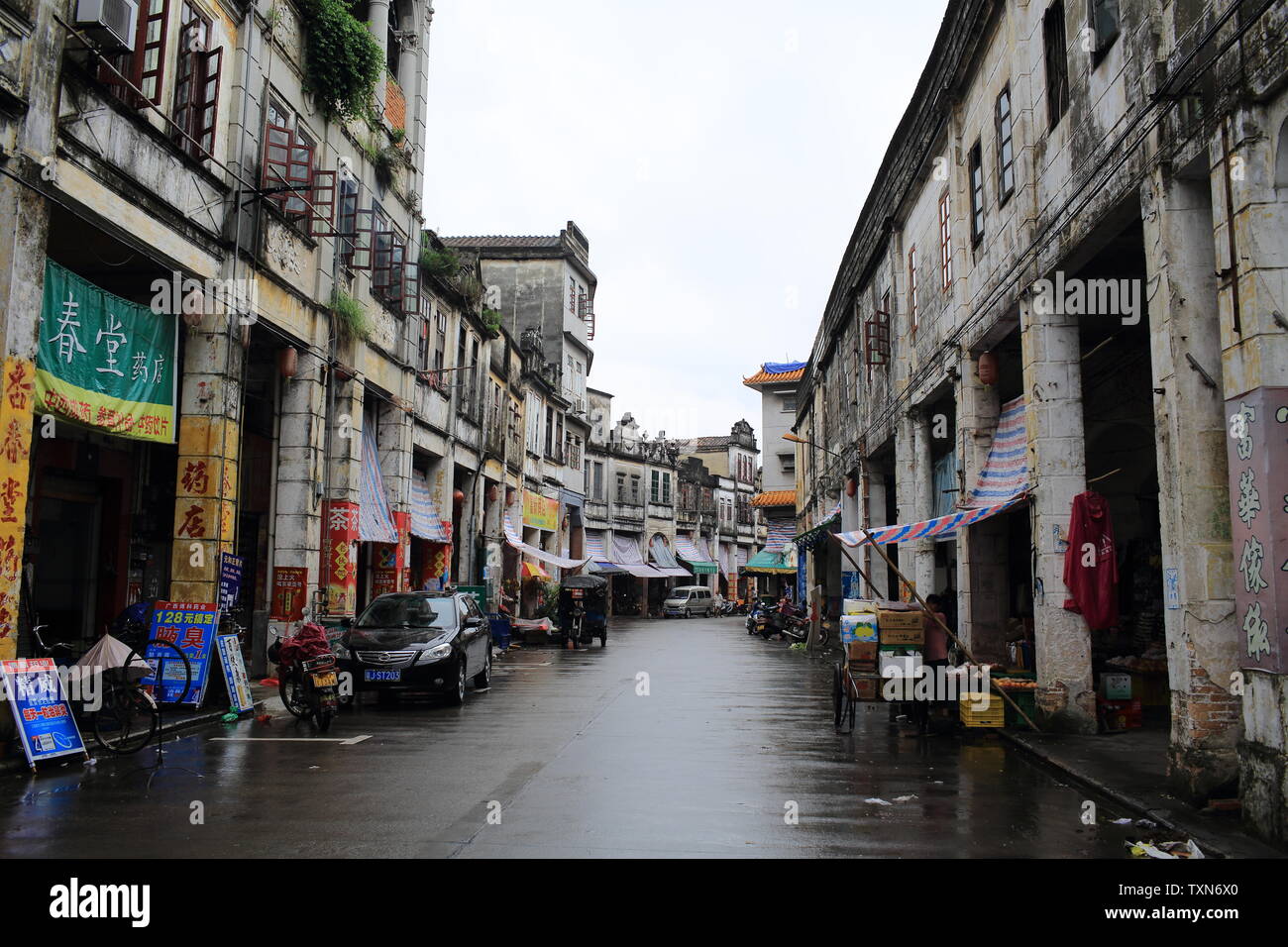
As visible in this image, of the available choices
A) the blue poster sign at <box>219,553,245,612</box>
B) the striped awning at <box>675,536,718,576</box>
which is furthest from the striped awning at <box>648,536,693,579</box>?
the blue poster sign at <box>219,553,245,612</box>

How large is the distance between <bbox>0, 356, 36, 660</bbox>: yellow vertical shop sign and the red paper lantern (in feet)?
41.6

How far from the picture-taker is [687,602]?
59.0 m

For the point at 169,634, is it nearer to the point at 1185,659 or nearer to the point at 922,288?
the point at 1185,659

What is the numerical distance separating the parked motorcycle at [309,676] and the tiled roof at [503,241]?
35.7m

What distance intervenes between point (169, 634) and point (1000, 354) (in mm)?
13605

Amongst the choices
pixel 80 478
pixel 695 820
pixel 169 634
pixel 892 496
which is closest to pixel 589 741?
pixel 695 820

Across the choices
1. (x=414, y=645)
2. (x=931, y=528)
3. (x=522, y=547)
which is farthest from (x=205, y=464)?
(x=522, y=547)

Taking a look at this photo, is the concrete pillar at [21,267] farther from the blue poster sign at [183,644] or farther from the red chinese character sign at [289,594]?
the red chinese character sign at [289,594]

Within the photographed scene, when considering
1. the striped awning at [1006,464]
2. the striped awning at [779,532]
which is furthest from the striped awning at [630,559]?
the striped awning at [1006,464]

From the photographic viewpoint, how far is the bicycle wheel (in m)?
10.2

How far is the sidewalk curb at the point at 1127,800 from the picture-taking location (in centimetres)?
662

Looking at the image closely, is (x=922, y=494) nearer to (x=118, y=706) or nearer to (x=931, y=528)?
(x=931, y=528)

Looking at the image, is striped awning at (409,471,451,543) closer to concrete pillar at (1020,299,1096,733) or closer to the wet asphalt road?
the wet asphalt road

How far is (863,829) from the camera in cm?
711
